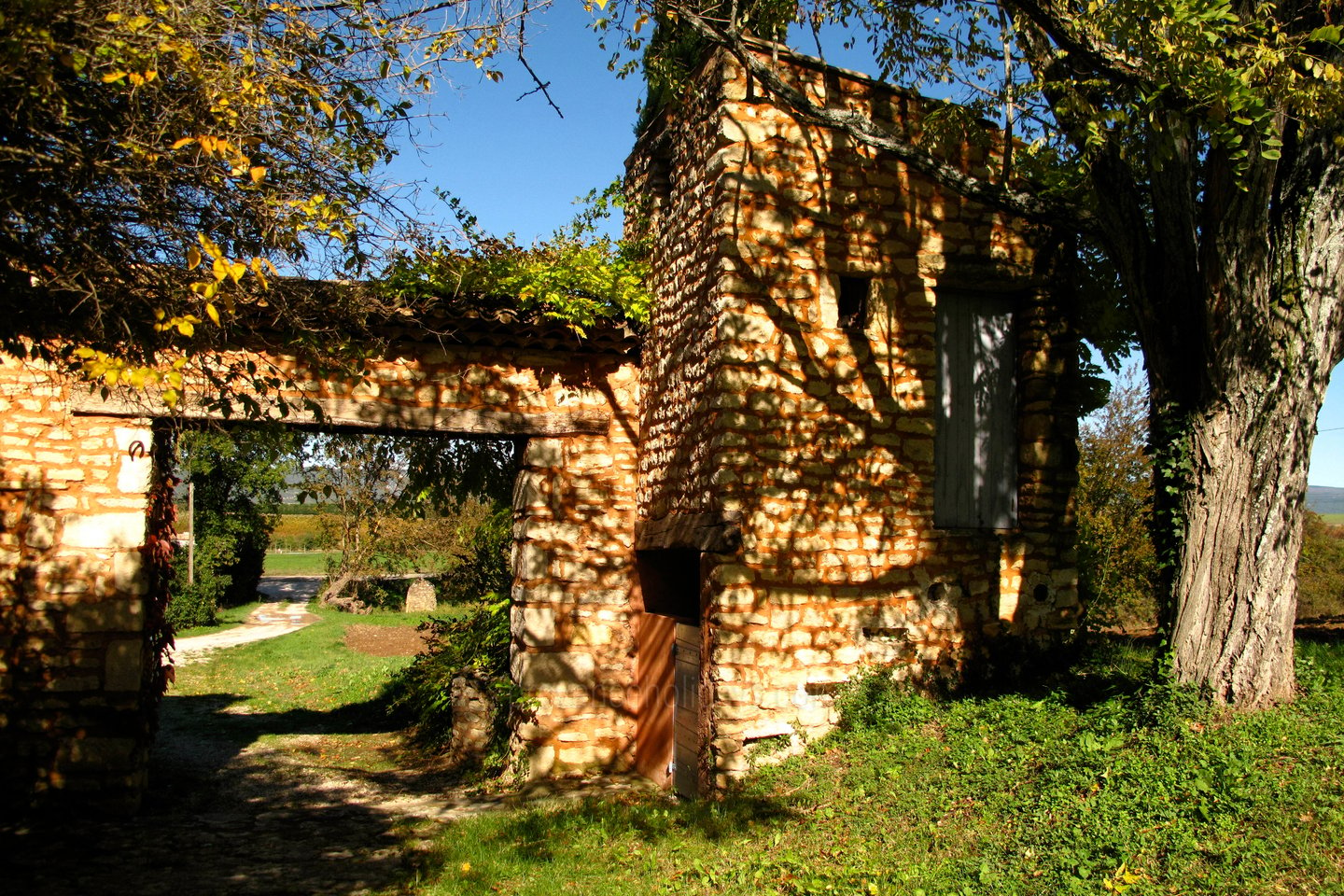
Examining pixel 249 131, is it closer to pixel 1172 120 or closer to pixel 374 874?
pixel 374 874

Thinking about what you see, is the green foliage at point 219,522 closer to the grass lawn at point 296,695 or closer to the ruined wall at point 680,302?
the grass lawn at point 296,695

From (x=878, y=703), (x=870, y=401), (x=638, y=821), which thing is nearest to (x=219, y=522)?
(x=638, y=821)

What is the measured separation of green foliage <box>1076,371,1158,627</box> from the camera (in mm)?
13750

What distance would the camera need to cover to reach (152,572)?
24.0ft

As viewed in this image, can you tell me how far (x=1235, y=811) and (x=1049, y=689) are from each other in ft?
6.51

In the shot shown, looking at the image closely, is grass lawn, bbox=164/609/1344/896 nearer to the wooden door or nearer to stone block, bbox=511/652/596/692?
the wooden door

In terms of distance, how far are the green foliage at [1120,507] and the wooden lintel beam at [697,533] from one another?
8.17 m

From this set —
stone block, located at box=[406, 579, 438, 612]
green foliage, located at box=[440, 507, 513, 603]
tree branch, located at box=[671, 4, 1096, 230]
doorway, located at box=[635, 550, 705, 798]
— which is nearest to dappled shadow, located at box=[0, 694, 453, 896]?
doorway, located at box=[635, 550, 705, 798]

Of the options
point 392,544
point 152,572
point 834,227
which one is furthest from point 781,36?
point 392,544

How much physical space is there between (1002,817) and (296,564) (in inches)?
1730

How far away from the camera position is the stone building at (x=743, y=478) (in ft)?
20.8

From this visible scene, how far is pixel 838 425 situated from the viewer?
6582mm

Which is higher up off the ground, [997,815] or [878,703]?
[878,703]

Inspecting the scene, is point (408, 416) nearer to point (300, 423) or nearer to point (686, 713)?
point (300, 423)
